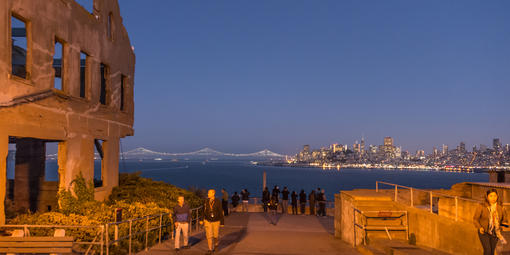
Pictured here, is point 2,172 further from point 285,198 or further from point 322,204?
point 322,204

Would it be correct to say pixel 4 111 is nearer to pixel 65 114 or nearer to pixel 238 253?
pixel 65 114

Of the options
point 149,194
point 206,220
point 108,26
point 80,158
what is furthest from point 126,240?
point 108,26

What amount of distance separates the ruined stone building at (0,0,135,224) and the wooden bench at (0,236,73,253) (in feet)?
9.99

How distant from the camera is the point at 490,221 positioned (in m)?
7.81

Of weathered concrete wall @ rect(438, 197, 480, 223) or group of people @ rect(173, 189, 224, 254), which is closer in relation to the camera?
Result: group of people @ rect(173, 189, 224, 254)

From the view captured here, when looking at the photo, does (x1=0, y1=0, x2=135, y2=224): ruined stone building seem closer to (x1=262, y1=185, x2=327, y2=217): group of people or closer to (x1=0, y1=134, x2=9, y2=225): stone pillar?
(x1=0, y1=134, x2=9, y2=225): stone pillar

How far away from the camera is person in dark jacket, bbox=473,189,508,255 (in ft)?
25.6

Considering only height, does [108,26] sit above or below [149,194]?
above

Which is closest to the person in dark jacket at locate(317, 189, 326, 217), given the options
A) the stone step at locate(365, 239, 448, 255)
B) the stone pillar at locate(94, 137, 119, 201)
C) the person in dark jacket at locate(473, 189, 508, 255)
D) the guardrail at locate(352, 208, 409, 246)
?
the guardrail at locate(352, 208, 409, 246)

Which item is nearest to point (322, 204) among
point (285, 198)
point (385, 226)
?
point (285, 198)

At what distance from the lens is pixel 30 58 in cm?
1252

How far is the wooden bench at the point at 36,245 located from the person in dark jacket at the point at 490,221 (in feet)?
26.7

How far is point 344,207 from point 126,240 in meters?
7.57

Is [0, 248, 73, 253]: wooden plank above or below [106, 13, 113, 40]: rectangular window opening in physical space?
below
